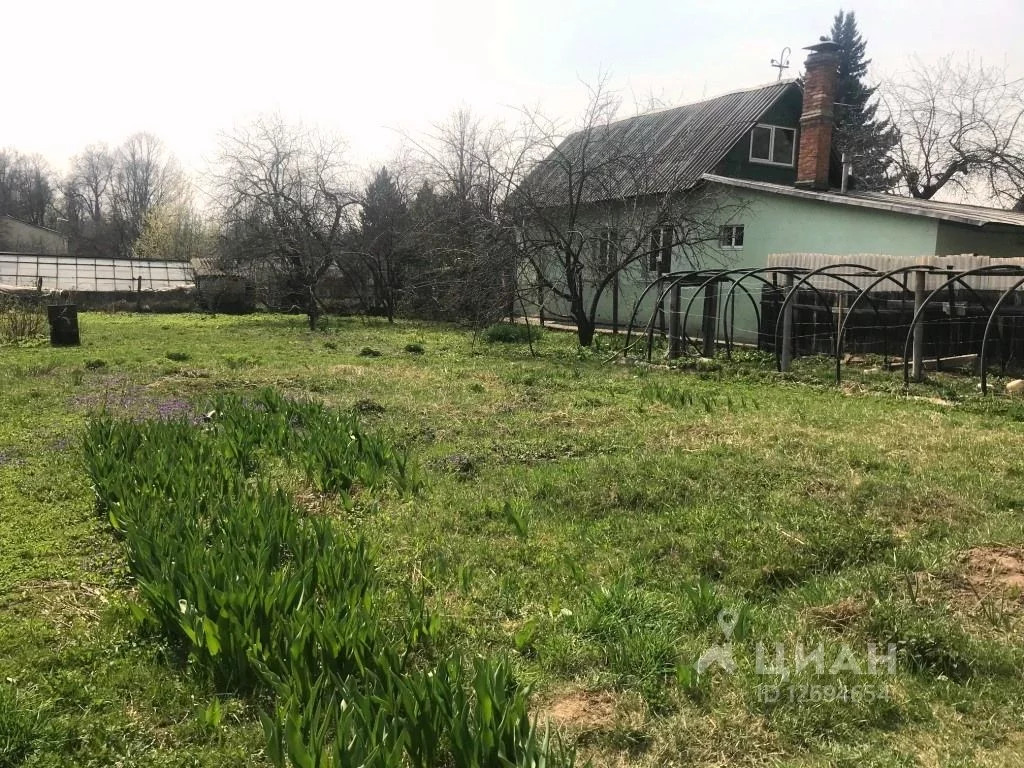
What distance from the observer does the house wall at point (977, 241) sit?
1454 centimetres

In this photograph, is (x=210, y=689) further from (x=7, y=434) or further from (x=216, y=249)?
(x=216, y=249)

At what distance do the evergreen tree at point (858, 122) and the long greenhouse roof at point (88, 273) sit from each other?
24.8 m

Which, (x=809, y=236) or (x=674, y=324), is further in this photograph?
(x=809, y=236)

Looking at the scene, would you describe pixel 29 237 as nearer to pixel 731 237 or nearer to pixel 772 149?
pixel 772 149

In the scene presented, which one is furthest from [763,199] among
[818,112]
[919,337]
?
[919,337]

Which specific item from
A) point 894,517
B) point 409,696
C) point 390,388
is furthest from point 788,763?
point 390,388

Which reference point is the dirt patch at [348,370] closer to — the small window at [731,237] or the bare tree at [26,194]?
the small window at [731,237]

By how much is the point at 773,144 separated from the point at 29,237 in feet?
170

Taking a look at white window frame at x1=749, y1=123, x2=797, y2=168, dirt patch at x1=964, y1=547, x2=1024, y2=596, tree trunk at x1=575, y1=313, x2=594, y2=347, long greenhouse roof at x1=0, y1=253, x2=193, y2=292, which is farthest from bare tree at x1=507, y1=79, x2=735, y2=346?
long greenhouse roof at x1=0, y1=253, x2=193, y2=292

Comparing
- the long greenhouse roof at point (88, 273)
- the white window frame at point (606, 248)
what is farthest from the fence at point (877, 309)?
the long greenhouse roof at point (88, 273)

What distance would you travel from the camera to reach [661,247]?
15359 millimetres

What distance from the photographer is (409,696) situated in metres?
2.41

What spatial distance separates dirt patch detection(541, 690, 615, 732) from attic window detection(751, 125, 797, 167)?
70.2 feet

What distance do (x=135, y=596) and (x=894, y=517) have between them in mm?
4263
